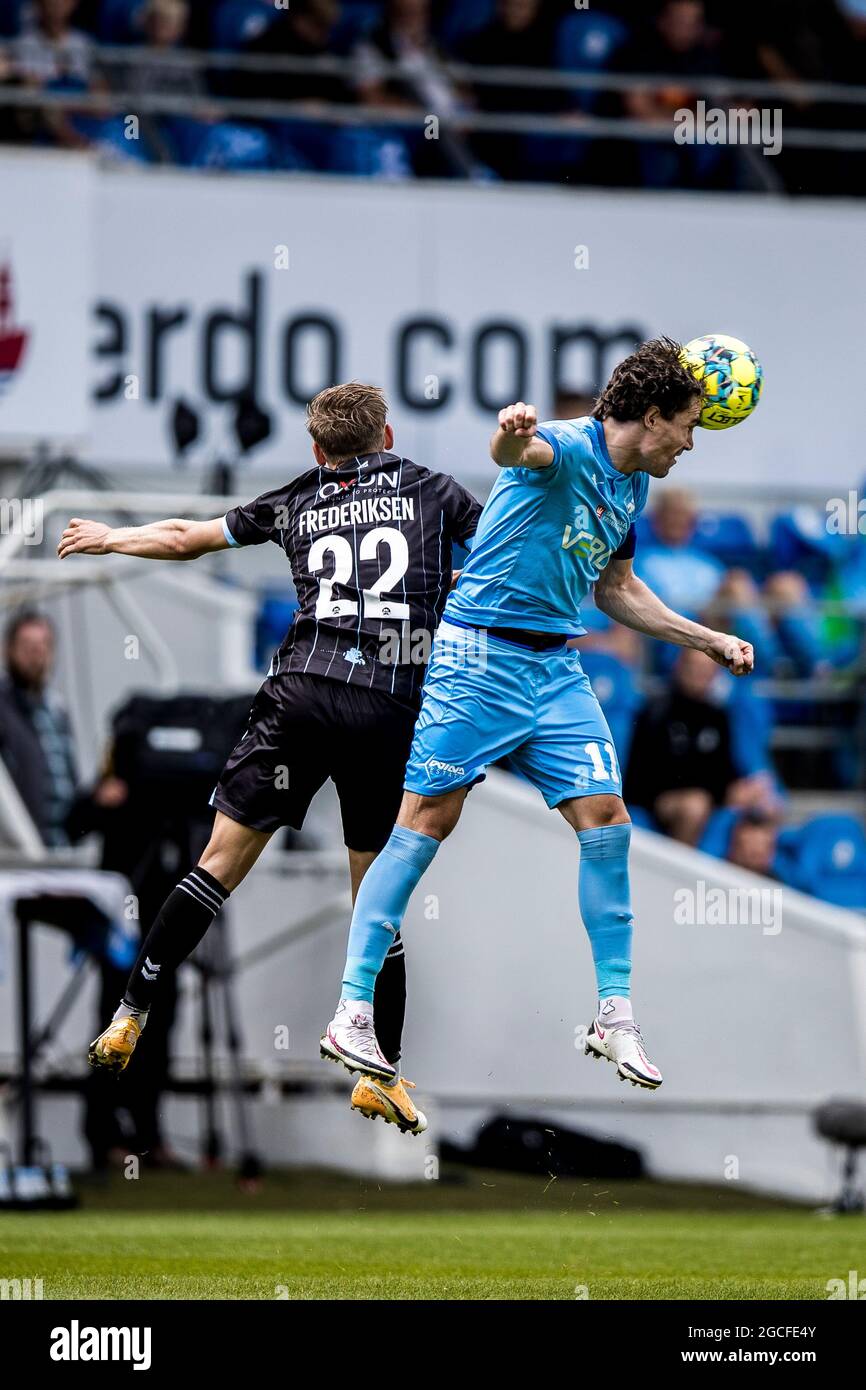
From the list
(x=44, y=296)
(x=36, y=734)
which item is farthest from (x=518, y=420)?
(x=44, y=296)

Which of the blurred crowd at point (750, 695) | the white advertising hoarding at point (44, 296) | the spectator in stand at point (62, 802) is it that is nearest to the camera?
the spectator in stand at point (62, 802)

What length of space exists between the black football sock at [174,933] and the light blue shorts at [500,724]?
31.0 inches

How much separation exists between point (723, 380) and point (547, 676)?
1.16 meters

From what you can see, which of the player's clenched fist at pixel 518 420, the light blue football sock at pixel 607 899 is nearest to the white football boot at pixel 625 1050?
the light blue football sock at pixel 607 899

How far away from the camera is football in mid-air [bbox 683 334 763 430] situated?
7.65 meters

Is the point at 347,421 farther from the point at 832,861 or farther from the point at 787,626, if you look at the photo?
the point at 787,626

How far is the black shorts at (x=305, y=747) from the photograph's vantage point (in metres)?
7.55

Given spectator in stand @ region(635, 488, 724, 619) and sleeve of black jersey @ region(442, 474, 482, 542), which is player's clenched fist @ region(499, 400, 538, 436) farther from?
spectator in stand @ region(635, 488, 724, 619)

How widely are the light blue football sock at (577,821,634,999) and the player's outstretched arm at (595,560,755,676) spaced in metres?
0.66

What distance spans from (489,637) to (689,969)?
592 cm

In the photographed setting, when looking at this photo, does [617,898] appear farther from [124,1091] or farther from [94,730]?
[94,730]

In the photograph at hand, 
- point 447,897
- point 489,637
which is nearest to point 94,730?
point 447,897

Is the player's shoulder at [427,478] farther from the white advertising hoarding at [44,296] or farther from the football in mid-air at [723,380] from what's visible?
the white advertising hoarding at [44,296]
